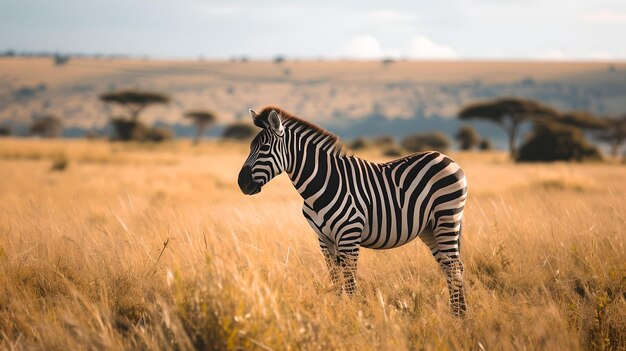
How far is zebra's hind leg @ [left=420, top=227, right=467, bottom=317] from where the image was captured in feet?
16.1

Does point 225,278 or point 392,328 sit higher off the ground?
point 225,278

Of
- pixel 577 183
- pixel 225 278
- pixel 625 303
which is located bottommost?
pixel 577 183

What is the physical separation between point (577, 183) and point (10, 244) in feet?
50.8

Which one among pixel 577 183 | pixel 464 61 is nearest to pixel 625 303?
pixel 577 183

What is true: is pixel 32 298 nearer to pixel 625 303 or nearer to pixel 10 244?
pixel 10 244

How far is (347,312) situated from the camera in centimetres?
428

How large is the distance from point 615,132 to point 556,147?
20625 millimetres

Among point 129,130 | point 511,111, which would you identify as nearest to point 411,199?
point 511,111

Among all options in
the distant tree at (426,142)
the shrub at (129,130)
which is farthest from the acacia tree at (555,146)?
the shrub at (129,130)

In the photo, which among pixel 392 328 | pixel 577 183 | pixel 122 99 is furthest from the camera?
pixel 122 99

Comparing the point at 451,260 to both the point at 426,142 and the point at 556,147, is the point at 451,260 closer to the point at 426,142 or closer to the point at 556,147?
the point at 556,147

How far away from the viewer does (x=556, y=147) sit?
3045 centimetres

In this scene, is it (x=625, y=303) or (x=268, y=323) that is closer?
(x=268, y=323)

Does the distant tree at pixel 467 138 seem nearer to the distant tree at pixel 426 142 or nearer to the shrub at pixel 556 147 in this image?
the distant tree at pixel 426 142
